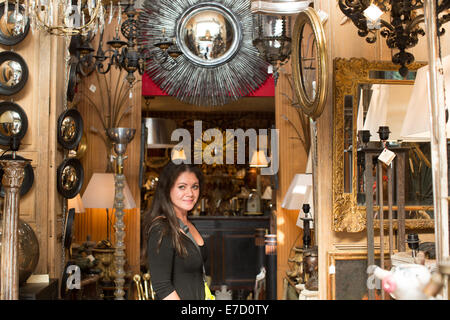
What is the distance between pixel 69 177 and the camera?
3709 mm

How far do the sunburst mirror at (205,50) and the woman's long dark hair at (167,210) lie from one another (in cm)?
318

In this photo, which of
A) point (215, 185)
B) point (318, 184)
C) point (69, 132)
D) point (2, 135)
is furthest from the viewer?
point (215, 185)

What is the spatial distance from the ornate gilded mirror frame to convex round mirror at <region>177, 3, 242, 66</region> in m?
2.86

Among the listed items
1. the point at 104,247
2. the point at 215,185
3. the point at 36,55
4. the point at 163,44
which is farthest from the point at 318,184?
the point at 215,185

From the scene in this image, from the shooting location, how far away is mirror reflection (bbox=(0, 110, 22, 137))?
326 centimetres

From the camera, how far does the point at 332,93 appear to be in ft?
9.87

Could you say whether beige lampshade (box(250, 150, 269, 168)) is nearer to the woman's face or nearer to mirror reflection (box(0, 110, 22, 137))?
mirror reflection (box(0, 110, 22, 137))

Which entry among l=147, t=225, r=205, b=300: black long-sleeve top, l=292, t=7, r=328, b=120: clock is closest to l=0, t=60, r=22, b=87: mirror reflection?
l=147, t=225, r=205, b=300: black long-sleeve top

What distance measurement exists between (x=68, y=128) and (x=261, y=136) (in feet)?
9.13

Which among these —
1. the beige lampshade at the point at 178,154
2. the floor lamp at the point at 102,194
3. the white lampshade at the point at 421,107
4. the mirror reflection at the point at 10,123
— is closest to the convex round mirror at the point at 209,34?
the beige lampshade at the point at 178,154

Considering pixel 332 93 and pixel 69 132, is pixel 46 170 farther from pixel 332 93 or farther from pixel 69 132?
pixel 332 93

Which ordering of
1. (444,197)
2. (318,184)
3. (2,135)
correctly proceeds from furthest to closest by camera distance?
(2,135), (318,184), (444,197)

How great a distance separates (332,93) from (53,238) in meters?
1.91
